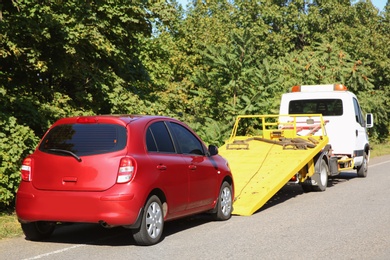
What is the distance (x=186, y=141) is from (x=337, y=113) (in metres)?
8.18

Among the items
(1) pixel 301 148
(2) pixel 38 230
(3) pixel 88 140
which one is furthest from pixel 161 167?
(1) pixel 301 148

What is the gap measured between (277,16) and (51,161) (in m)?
45.1

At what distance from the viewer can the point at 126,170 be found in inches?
306

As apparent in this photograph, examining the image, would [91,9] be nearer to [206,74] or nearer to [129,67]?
[129,67]

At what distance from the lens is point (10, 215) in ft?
35.9

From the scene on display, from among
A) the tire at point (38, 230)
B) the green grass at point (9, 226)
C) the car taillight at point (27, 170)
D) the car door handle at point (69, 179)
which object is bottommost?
the green grass at point (9, 226)

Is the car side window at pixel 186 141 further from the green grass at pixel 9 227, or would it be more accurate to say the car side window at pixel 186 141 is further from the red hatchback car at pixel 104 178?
the green grass at pixel 9 227

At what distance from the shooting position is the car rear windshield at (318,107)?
16875 millimetres

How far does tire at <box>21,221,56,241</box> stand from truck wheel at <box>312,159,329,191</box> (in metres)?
7.06

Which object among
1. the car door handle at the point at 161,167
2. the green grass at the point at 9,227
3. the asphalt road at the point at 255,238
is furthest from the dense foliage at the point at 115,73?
the car door handle at the point at 161,167

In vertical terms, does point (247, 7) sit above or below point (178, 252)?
above

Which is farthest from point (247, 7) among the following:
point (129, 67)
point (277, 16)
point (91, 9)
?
point (91, 9)

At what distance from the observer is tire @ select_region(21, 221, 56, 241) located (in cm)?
844

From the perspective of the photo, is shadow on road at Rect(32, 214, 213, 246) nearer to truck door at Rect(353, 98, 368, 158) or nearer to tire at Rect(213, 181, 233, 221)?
tire at Rect(213, 181, 233, 221)
